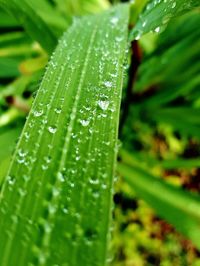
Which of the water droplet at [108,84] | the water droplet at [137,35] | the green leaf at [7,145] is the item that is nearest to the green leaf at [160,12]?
the water droplet at [137,35]

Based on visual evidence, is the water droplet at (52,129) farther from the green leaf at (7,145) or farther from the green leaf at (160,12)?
the green leaf at (7,145)

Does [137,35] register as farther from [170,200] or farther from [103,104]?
[170,200]

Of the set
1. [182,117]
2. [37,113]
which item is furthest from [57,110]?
[182,117]

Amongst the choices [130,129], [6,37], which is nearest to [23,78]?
[6,37]

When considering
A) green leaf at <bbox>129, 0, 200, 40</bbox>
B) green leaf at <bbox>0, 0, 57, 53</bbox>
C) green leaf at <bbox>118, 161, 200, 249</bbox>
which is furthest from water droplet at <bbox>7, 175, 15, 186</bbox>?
green leaf at <bbox>118, 161, 200, 249</bbox>

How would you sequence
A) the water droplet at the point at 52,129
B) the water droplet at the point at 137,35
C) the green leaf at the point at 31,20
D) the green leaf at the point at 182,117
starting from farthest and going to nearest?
the green leaf at the point at 182,117, the green leaf at the point at 31,20, the water droplet at the point at 137,35, the water droplet at the point at 52,129

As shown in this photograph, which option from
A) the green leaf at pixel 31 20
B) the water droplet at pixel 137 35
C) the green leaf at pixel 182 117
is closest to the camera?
the water droplet at pixel 137 35
